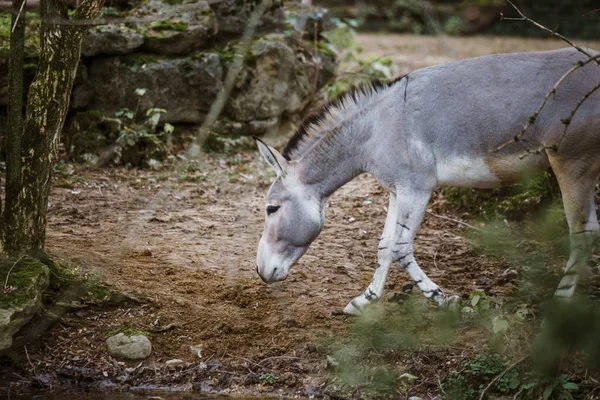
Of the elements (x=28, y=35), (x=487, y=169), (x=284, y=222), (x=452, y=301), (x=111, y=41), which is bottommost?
(x=452, y=301)

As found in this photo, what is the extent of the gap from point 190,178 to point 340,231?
226 cm

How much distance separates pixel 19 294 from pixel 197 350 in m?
1.29

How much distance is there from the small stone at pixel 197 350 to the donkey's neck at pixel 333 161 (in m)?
1.46

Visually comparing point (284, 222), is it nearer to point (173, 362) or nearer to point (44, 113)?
point (173, 362)

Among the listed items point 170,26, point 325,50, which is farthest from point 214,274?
point 325,50

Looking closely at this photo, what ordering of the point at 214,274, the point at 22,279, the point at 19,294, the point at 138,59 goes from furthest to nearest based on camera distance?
the point at 138,59
the point at 214,274
the point at 22,279
the point at 19,294

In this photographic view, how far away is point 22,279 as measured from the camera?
5258mm

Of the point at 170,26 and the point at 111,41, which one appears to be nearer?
the point at 111,41

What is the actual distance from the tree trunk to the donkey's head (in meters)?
1.75

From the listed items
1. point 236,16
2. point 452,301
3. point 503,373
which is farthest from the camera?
point 236,16

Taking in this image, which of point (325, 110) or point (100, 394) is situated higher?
point (325, 110)

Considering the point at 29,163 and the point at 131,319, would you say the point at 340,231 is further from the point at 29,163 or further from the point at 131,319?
the point at 29,163

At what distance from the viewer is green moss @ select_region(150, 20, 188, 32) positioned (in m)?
9.42

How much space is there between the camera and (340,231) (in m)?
7.59
